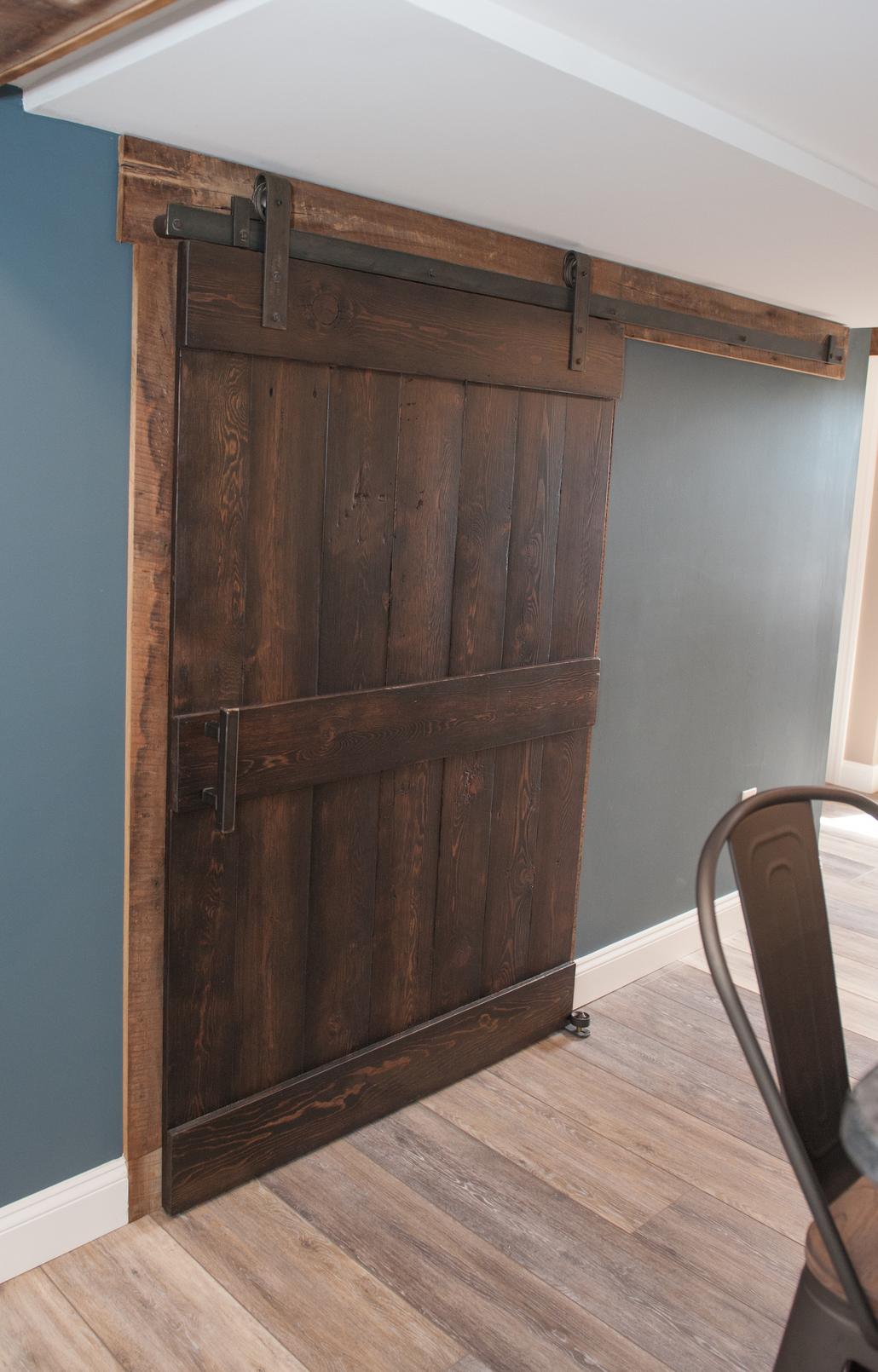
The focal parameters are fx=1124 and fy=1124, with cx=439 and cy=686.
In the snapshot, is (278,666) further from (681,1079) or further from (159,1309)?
(681,1079)

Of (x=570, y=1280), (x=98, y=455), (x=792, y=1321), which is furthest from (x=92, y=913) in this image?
(x=792, y=1321)

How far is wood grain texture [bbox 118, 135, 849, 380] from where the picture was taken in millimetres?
1868

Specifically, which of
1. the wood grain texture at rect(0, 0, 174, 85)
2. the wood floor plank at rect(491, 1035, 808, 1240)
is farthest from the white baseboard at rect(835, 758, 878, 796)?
the wood grain texture at rect(0, 0, 174, 85)

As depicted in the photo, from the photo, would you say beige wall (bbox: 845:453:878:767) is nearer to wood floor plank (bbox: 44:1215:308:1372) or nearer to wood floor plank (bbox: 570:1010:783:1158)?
wood floor plank (bbox: 570:1010:783:1158)

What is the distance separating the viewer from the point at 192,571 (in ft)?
6.56

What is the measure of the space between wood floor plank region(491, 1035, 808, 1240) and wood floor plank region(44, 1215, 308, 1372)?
94 cm

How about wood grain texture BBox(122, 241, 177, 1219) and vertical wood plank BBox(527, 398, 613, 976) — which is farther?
vertical wood plank BBox(527, 398, 613, 976)

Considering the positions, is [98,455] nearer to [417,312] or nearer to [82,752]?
[82,752]

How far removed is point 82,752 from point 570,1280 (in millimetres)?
1321

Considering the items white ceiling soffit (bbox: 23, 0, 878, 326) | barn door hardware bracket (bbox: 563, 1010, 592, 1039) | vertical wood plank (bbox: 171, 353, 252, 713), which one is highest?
white ceiling soffit (bbox: 23, 0, 878, 326)

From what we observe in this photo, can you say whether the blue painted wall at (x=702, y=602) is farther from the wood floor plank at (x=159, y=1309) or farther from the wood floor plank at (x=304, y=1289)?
the wood floor plank at (x=159, y=1309)

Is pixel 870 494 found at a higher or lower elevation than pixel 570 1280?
higher

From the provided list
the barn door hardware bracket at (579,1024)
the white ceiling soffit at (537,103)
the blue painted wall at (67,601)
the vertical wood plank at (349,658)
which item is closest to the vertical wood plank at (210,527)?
the blue painted wall at (67,601)

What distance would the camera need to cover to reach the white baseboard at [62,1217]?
201 centimetres
